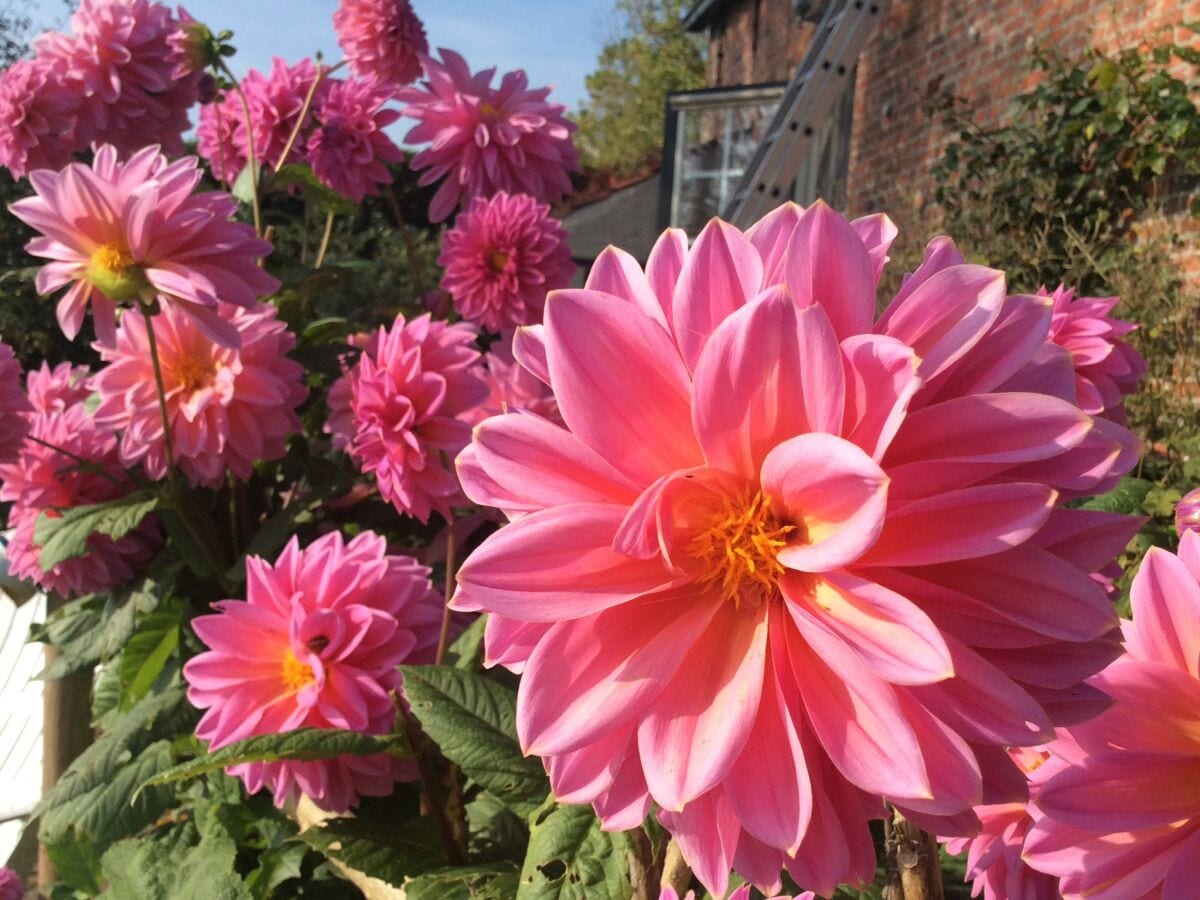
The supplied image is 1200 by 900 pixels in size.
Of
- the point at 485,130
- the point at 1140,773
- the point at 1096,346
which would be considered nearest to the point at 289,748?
the point at 1140,773

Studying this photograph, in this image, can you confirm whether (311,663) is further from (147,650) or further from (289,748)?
(147,650)

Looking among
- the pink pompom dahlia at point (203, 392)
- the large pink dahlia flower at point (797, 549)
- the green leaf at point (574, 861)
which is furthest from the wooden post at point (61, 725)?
the large pink dahlia flower at point (797, 549)

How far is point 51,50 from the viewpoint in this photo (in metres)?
1.46

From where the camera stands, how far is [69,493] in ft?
4.51

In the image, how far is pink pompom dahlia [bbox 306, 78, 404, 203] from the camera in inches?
58.7

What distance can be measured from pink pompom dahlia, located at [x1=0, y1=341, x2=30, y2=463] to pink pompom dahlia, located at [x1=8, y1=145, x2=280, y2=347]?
0.45 ft

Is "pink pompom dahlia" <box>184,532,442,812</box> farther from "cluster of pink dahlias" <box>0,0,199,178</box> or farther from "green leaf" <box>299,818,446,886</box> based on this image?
"cluster of pink dahlias" <box>0,0,199,178</box>

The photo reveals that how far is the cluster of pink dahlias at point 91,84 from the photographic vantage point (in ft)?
4.61

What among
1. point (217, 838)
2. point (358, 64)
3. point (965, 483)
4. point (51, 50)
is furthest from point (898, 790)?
point (51, 50)

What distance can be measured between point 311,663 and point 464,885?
25 cm

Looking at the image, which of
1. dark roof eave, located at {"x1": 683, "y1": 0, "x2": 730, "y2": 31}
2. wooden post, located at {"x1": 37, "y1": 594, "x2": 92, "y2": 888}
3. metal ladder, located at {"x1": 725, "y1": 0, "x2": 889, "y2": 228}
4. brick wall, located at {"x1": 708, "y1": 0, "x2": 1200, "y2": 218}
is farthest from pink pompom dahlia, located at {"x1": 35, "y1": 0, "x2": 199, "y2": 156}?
dark roof eave, located at {"x1": 683, "y1": 0, "x2": 730, "y2": 31}

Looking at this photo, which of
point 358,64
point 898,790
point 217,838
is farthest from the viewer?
point 358,64

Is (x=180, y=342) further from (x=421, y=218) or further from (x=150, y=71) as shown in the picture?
(x=421, y=218)

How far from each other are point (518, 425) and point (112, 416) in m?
1.02
